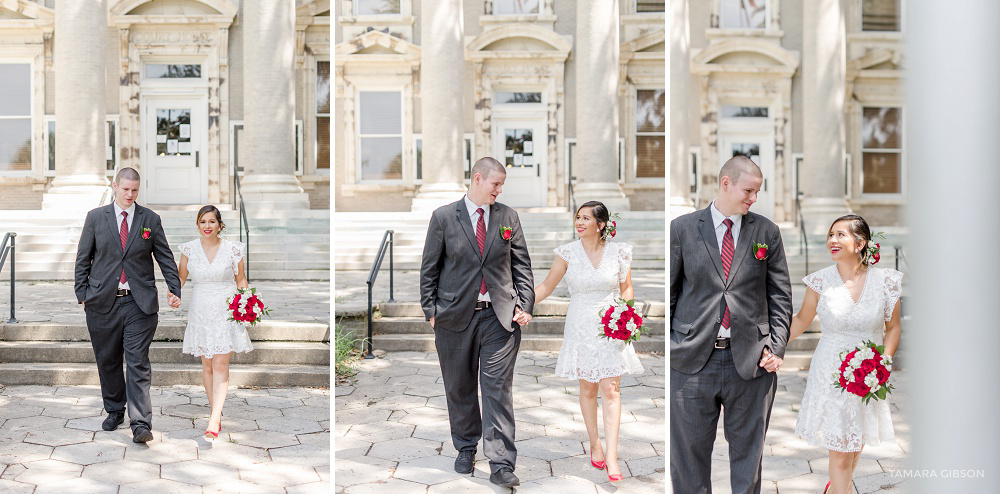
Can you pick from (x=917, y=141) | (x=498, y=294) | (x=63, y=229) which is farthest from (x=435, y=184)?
(x=917, y=141)

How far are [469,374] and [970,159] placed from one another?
315 cm

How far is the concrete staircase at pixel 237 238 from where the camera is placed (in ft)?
36.3

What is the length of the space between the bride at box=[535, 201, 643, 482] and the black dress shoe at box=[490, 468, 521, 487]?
19.7 inches

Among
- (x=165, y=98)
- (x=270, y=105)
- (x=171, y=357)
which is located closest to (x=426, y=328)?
(x=171, y=357)

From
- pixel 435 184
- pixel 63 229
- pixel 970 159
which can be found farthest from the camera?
pixel 435 184

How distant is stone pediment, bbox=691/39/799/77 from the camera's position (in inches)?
632

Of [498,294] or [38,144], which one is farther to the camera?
[38,144]

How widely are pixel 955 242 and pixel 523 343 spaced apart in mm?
6062

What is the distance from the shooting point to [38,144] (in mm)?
14992

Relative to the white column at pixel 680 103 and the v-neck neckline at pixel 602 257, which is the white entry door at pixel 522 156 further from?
the v-neck neckline at pixel 602 257

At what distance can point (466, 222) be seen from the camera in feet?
14.6

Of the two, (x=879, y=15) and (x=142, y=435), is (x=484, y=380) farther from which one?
(x=879, y=15)

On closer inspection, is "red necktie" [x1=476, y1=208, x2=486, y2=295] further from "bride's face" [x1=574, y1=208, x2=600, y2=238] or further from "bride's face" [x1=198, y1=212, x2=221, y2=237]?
"bride's face" [x1=198, y1=212, x2=221, y2=237]

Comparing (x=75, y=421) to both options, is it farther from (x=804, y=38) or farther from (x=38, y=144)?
(x=804, y=38)
